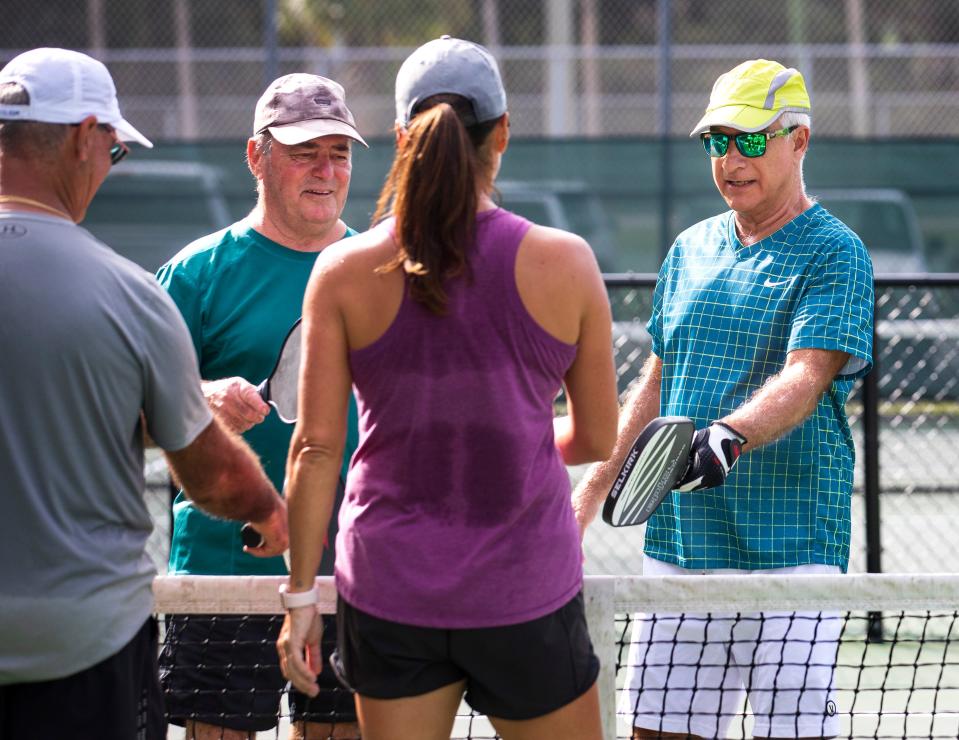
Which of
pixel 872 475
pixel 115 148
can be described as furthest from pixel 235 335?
pixel 872 475

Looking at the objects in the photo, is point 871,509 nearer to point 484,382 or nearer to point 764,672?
point 764,672

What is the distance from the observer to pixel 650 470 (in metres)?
2.91

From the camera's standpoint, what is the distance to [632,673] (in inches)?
135

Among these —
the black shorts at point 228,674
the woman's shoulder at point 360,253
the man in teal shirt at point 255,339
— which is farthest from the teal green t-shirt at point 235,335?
the woman's shoulder at point 360,253

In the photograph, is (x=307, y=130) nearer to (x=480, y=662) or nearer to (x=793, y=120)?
(x=793, y=120)

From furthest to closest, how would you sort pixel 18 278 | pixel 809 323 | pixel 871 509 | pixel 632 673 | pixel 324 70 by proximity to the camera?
1. pixel 324 70
2. pixel 871 509
3. pixel 632 673
4. pixel 809 323
5. pixel 18 278

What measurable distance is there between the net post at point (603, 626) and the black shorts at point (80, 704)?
3.00 feet

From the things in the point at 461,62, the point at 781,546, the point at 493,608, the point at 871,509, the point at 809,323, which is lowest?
the point at 871,509

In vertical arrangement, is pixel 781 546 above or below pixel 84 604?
below

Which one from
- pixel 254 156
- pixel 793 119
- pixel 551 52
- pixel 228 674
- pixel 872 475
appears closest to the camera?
pixel 228 674

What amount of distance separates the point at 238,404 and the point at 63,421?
807 millimetres

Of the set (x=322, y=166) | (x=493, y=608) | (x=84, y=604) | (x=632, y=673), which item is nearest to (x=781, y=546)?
(x=632, y=673)

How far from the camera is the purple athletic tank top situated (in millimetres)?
2246

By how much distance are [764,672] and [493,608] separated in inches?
49.5
